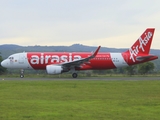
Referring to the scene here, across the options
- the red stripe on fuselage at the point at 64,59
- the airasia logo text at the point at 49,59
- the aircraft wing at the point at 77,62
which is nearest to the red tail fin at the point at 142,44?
the red stripe on fuselage at the point at 64,59

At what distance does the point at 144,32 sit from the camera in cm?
4528

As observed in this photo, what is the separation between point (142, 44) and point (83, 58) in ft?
26.5

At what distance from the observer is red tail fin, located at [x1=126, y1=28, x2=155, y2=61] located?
146 feet

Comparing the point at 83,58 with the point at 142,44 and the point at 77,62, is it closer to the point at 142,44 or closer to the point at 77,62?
the point at 77,62

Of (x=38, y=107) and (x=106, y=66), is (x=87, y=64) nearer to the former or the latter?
(x=106, y=66)

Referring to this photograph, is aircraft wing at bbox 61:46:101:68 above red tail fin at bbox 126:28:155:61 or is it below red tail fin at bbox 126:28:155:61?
below

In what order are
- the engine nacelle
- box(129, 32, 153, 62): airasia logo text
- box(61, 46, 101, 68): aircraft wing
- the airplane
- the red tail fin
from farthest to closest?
1. the red tail fin
2. box(129, 32, 153, 62): airasia logo text
3. the airplane
4. box(61, 46, 101, 68): aircraft wing
5. the engine nacelle

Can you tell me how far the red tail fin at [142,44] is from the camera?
44.6 meters

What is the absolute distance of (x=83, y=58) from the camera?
143 ft

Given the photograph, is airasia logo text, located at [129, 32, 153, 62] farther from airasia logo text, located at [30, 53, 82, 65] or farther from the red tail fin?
airasia logo text, located at [30, 53, 82, 65]

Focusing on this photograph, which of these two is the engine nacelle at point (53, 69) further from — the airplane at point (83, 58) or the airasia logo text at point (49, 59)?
the airasia logo text at point (49, 59)

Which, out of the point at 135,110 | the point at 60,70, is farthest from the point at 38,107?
the point at 60,70

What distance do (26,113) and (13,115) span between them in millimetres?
562

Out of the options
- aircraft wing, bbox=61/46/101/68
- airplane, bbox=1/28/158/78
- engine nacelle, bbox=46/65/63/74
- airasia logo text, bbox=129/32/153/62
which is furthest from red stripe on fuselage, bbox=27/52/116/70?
airasia logo text, bbox=129/32/153/62
